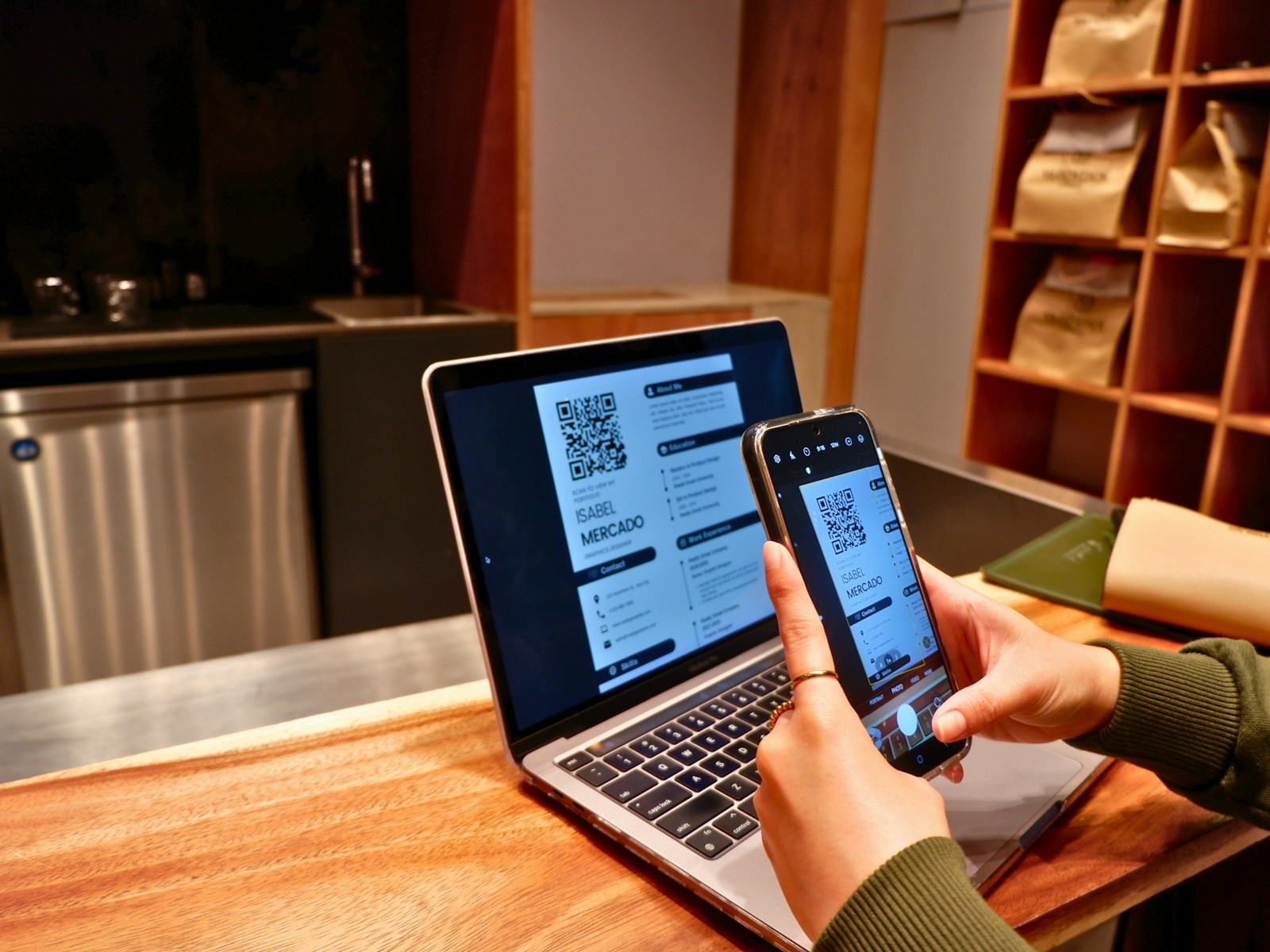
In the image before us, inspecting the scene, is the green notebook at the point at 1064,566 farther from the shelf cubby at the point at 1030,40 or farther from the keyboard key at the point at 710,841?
the shelf cubby at the point at 1030,40

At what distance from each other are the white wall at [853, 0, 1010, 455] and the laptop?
7.41 feet

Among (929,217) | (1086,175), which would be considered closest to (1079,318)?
(1086,175)

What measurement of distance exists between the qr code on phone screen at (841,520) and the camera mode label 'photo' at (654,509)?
0.17 m

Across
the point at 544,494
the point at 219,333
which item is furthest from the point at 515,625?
the point at 219,333

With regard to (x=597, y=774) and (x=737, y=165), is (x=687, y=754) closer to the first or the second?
(x=597, y=774)

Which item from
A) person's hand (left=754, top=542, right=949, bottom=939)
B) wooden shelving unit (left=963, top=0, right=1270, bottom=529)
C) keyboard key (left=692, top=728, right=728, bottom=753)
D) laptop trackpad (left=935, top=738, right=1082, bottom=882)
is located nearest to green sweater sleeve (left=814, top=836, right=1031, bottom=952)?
person's hand (left=754, top=542, right=949, bottom=939)

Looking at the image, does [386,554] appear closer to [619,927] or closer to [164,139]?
[164,139]

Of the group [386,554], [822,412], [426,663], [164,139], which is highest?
[164,139]

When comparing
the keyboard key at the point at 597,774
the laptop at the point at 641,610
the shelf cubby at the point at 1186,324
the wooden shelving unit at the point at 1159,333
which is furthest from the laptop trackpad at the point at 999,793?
the shelf cubby at the point at 1186,324

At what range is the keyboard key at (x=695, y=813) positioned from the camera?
0.56 meters

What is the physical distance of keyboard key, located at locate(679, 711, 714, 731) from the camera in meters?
0.67

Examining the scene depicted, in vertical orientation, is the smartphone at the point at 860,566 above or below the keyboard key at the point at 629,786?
above

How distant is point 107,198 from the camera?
2422 millimetres

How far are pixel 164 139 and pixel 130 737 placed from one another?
2.20 metres
